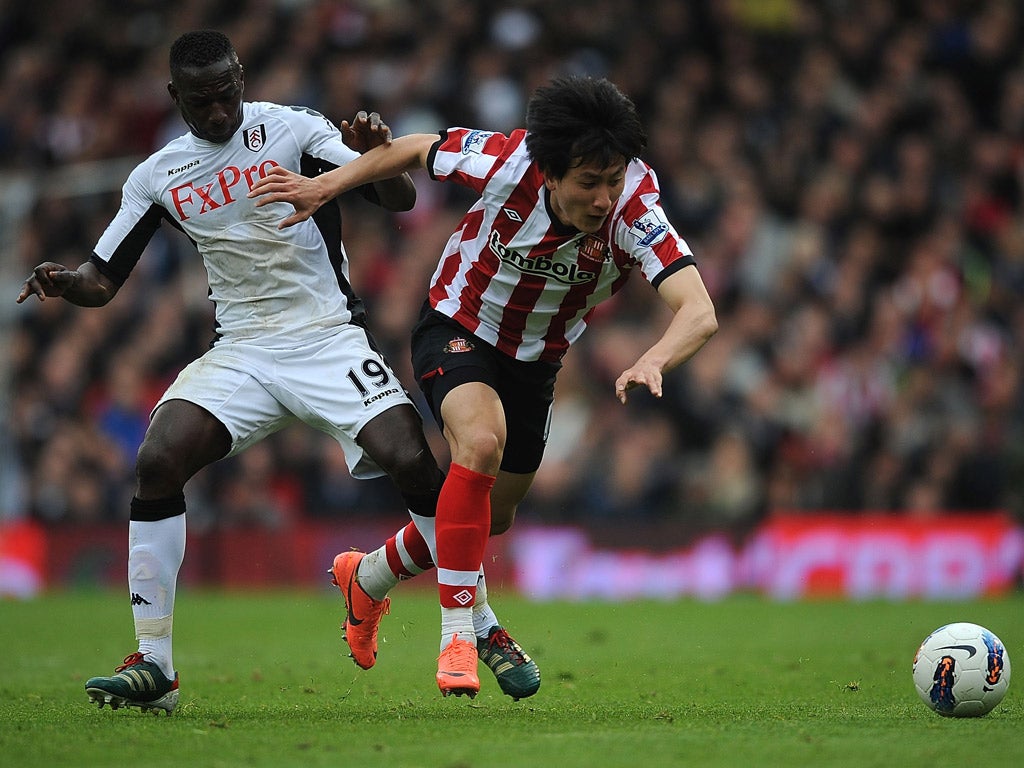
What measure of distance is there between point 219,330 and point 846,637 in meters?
4.97

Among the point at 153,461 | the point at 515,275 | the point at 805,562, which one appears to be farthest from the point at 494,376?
the point at 805,562

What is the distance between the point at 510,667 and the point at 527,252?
1821mm

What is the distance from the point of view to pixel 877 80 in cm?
1631

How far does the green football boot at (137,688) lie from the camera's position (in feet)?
20.6

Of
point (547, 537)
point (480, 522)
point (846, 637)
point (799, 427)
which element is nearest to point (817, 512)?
point (799, 427)

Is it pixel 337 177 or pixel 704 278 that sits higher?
pixel 337 177

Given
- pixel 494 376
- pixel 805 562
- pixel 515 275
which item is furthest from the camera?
pixel 805 562

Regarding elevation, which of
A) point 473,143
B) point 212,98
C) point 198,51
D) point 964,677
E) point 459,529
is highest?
point 198,51

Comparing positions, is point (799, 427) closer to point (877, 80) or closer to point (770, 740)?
point (877, 80)

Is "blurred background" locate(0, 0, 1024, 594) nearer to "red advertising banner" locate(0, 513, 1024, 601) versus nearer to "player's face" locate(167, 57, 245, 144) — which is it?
"red advertising banner" locate(0, 513, 1024, 601)

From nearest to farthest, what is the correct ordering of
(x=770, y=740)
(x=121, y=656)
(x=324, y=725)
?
(x=770, y=740)
(x=324, y=725)
(x=121, y=656)

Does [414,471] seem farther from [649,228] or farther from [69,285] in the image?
[69,285]

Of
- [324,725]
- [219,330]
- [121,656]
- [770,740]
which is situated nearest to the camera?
[770,740]

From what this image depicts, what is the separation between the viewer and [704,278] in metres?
14.9
